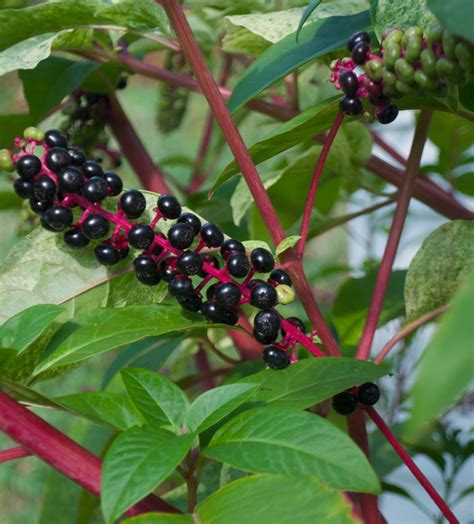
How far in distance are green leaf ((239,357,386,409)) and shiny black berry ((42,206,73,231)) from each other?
0.15m

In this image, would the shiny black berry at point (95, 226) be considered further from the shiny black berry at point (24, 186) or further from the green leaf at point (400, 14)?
the green leaf at point (400, 14)

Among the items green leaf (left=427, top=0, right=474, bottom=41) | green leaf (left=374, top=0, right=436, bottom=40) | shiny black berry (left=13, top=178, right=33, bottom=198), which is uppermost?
green leaf (left=427, top=0, right=474, bottom=41)

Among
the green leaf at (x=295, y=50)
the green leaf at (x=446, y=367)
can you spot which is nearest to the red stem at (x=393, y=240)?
the green leaf at (x=295, y=50)

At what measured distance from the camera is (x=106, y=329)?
490 mm

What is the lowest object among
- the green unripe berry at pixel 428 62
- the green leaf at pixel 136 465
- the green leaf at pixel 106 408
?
the green leaf at pixel 106 408

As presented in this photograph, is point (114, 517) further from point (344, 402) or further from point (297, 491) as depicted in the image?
point (344, 402)

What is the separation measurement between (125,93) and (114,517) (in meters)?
3.35

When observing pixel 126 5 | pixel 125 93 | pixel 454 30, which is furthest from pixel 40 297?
pixel 125 93

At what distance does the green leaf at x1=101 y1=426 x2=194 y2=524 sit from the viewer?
35 cm

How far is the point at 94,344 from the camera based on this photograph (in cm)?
48

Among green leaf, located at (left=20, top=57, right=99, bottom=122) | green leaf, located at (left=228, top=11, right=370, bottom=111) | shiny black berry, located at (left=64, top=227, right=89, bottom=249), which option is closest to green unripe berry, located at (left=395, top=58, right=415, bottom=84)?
green leaf, located at (left=228, top=11, right=370, bottom=111)

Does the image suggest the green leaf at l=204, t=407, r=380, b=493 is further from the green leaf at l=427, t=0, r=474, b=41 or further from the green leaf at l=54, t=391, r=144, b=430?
the green leaf at l=427, t=0, r=474, b=41

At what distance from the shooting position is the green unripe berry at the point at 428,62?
17.6 inches

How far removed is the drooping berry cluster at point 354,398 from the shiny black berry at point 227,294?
3.4 inches
